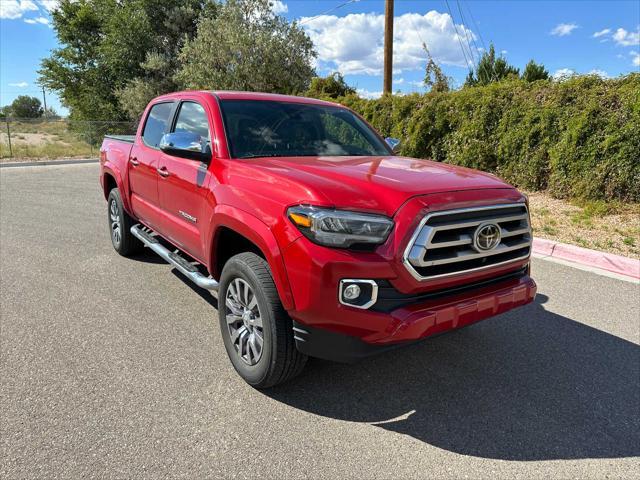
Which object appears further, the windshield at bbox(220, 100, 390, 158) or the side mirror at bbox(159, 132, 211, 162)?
the windshield at bbox(220, 100, 390, 158)

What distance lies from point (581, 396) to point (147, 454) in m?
2.65

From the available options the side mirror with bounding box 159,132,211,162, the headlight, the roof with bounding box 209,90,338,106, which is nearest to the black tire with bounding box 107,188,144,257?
the roof with bounding box 209,90,338,106

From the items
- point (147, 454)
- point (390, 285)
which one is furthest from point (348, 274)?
point (147, 454)

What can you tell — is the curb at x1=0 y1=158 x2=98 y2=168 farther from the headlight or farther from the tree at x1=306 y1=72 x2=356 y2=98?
the headlight

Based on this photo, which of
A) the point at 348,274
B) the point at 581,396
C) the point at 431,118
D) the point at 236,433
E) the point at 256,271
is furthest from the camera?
the point at 431,118

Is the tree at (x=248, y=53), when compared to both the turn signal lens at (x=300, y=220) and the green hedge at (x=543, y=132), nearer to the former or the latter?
the green hedge at (x=543, y=132)

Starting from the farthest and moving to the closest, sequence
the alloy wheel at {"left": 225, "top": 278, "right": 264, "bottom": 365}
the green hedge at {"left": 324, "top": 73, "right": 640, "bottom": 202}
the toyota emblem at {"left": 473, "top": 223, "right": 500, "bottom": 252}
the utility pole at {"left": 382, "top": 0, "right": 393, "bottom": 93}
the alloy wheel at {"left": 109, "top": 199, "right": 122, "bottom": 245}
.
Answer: the utility pole at {"left": 382, "top": 0, "right": 393, "bottom": 93}
the green hedge at {"left": 324, "top": 73, "right": 640, "bottom": 202}
the alloy wheel at {"left": 109, "top": 199, "right": 122, "bottom": 245}
the alloy wheel at {"left": 225, "top": 278, "right": 264, "bottom": 365}
the toyota emblem at {"left": 473, "top": 223, "right": 500, "bottom": 252}

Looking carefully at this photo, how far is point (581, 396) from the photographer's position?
9.68 ft

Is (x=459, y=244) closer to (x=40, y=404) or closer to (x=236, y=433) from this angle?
(x=236, y=433)

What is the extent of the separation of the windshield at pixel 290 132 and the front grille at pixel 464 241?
55.1 inches

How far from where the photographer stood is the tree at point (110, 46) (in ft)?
105

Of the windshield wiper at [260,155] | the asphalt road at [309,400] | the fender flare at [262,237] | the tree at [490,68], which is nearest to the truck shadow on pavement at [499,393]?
the asphalt road at [309,400]

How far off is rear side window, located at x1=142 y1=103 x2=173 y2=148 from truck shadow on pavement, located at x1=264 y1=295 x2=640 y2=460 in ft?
9.35

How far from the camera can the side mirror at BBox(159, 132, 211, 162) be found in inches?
128
